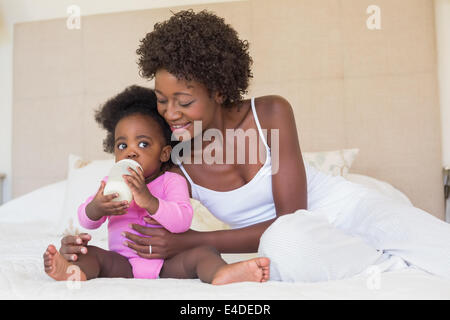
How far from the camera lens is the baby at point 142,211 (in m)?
0.95

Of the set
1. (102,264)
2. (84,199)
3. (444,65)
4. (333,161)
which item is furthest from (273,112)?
(444,65)

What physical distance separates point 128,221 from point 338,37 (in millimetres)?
1508

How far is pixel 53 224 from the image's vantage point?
2.01 m

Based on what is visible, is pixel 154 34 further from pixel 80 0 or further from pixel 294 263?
pixel 80 0

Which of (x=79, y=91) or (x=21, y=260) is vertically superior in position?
(x=79, y=91)

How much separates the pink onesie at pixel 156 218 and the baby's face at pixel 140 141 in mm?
61

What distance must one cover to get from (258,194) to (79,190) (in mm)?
995

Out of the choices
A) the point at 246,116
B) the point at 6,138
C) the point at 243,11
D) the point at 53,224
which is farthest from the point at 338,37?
the point at 6,138

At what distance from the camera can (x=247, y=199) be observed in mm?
1238

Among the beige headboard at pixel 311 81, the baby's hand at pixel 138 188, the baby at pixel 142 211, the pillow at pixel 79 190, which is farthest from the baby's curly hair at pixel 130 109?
the beige headboard at pixel 311 81

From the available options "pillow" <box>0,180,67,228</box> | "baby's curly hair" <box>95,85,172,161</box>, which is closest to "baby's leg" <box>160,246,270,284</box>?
"baby's curly hair" <box>95,85,172,161</box>

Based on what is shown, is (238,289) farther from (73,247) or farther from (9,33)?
(9,33)

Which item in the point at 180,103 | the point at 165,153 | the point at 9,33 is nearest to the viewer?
Result: the point at 180,103

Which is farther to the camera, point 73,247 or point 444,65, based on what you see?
point 444,65
